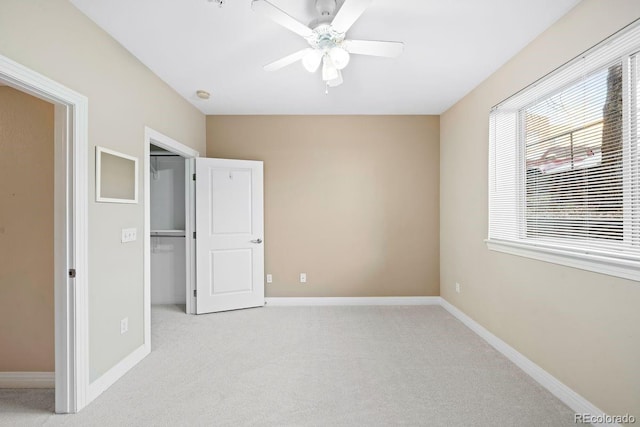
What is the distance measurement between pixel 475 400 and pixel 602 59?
2298 mm

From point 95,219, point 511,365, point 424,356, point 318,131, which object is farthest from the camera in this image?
point 318,131

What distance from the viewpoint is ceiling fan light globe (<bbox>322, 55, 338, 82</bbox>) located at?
215 cm

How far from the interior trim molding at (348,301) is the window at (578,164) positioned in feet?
5.37

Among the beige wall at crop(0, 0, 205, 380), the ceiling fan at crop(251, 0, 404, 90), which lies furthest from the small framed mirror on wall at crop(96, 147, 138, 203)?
the ceiling fan at crop(251, 0, 404, 90)

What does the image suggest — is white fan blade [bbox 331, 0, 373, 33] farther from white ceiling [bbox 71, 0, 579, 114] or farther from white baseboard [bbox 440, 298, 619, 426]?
white baseboard [bbox 440, 298, 619, 426]

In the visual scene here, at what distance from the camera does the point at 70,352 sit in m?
1.97

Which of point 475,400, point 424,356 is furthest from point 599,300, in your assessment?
point 424,356

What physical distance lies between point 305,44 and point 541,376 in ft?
10.3

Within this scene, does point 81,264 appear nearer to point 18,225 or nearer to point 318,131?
point 18,225

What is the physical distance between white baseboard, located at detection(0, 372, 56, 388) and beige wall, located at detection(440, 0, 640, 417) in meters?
3.67

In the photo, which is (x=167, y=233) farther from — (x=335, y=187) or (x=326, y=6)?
(x=326, y=6)

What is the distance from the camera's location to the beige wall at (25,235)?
89.4 inches

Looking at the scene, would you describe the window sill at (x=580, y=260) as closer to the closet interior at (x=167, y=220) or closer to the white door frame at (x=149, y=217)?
the white door frame at (x=149, y=217)

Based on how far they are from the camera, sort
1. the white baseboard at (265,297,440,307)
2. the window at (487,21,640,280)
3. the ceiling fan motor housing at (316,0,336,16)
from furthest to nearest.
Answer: the white baseboard at (265,297,440,307)
the ceiling fan motor housing at (316,0,336,16)
the window at (487,21,640,280)
